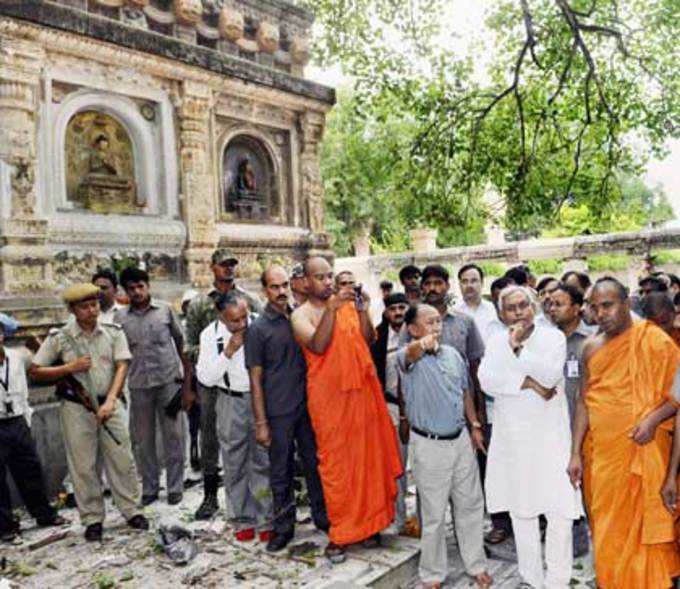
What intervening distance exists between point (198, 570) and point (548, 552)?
2.03 metres

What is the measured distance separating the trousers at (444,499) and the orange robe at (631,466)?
0.64 m

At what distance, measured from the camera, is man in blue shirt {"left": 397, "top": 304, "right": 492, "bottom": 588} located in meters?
3.52

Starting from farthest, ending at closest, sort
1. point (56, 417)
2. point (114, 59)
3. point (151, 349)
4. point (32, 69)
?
point (114, 59) < point (32, 69) < point (56, 417) < point (151, 349)

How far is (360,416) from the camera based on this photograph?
3865 mm

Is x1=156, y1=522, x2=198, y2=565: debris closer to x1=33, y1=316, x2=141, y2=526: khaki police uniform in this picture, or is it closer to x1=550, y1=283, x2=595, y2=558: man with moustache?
x1=33, y1=316, x2=141, y2=526: khaki police uniform

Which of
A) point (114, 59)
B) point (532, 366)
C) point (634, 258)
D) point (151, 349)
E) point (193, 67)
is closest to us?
point (532, 366)

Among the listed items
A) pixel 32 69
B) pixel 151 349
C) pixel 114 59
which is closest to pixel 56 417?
pixel 151 349

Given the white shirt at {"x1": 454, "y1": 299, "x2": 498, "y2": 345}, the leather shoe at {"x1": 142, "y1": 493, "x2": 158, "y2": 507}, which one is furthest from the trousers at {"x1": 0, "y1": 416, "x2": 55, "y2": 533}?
the white shirt at {"x1": 454, "y1": 299, "x2": 498, "y2": 345}

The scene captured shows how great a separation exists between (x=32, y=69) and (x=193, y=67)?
6.65 ft

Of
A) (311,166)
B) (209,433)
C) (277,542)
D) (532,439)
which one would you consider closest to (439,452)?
(532,439)

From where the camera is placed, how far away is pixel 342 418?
381cm

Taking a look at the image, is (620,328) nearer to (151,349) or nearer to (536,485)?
(536,485)

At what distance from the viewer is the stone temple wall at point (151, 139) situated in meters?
6.46

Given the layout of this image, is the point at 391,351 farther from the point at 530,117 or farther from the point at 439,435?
the point at 530,117
